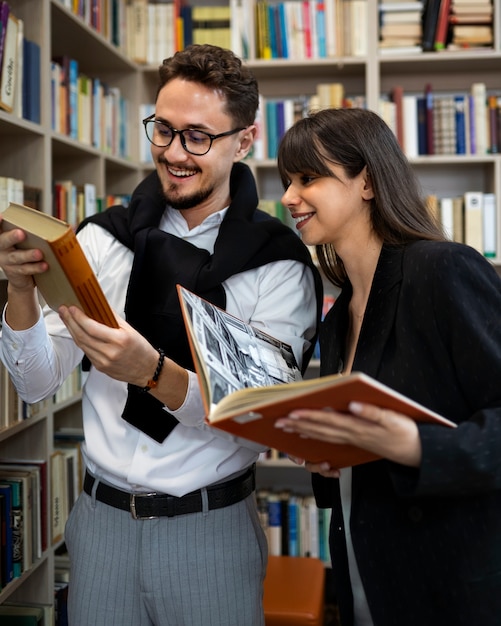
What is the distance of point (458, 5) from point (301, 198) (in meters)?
2.21

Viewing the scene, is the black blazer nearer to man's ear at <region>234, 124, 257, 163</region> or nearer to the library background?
man's ear at <region>234, 124, 257, 163</region>

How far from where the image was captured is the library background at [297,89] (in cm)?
273

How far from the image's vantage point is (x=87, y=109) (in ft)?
8.75

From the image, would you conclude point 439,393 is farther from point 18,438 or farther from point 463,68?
point 463,68

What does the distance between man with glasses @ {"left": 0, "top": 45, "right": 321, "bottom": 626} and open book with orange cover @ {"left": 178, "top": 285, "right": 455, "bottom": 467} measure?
13cm

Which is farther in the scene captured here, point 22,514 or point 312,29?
point 312,29

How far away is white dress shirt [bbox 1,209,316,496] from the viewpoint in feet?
4.22

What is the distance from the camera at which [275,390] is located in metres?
0.88

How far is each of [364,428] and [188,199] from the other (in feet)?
2.38

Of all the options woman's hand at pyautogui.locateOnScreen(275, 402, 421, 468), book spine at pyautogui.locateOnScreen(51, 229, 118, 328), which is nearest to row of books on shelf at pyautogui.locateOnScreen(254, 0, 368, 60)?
book spine at pyautogui.locateOnScreen(51, 229, 118, 328)

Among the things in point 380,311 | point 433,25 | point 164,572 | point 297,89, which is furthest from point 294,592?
point 433,25

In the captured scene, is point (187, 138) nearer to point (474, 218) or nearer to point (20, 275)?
point (20, 275)

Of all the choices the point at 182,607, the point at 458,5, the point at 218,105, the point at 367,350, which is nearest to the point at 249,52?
the point at 458,5

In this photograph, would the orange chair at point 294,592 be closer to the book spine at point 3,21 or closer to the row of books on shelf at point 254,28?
the book spine at point 3,21
